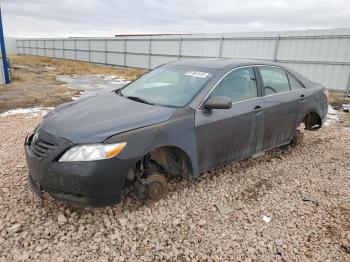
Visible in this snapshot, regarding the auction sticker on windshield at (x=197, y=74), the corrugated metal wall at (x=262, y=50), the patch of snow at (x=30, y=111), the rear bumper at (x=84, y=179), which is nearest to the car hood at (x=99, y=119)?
the rear bumper at (x=84, y=179)

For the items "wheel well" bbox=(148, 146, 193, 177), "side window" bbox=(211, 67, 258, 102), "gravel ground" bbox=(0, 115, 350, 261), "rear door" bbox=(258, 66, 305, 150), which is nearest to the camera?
"gravel ground" bbox=(0, 115, 350, 261)

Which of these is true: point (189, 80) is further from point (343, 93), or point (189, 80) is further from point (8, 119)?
point (343, 93)

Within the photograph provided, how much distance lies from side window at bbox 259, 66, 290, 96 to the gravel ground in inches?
48.0

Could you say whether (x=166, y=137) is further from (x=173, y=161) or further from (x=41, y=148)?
(x=41, y=148)

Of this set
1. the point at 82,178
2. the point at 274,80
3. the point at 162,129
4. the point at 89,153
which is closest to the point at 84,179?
the point at 82,178

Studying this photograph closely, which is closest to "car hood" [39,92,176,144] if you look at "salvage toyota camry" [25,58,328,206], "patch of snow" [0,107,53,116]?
"salvage toyota camry" [25,58,328,206]

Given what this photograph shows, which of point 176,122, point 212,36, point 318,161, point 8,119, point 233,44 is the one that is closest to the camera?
point 176,122

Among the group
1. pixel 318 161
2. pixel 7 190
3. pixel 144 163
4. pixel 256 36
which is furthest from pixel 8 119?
pixel 256 36

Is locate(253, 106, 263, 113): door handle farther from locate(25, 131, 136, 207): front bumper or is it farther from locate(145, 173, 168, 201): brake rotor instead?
locate(25, 131, 136, 207): front bumper

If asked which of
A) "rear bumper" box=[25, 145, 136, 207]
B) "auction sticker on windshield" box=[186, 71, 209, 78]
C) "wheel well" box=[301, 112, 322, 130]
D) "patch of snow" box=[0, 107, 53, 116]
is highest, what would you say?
"auction sticker on windshield" box=[186, 71, 209, 78]

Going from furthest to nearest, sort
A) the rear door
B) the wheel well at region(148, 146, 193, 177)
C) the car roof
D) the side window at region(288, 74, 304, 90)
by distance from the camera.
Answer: the side window at region(288, 74, 304, 90) → the rear door → the car roof → the wheel well at region(148, 146, 193, 177)

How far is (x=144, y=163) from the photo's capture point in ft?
9.71

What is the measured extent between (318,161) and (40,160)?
4053 millimetres

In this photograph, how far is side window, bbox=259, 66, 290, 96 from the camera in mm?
3963
